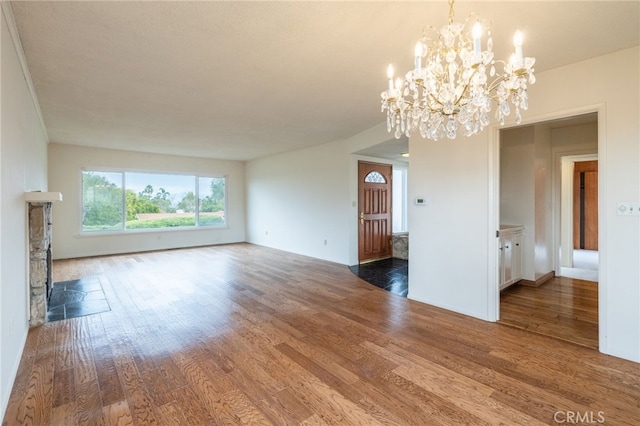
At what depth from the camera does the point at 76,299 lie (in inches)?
154

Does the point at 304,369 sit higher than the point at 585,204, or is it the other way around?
the point at 585,204

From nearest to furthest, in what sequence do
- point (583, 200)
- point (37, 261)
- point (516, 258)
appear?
point (37, 261)
point (516, 258)
point (583, 200)

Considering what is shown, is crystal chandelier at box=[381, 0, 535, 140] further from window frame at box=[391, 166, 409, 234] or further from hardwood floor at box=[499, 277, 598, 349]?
window frame at box=[391, 166, 409, 234]

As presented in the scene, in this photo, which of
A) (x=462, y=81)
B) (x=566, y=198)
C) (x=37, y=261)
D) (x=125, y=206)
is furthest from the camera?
(x=125, y=206)

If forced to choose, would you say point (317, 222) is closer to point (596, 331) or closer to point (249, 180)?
point (249, 180)

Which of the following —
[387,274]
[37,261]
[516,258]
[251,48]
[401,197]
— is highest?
[251,48]

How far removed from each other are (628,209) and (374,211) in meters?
4.25

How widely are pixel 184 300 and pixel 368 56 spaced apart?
3.55m

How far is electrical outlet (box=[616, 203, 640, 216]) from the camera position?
7.74ft

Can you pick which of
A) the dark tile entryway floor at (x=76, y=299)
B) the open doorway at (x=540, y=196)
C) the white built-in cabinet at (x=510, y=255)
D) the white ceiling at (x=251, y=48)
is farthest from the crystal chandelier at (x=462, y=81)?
the dark tile entryway floor at (x=76, y=299)

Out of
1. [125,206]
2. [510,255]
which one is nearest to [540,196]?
[510,255]

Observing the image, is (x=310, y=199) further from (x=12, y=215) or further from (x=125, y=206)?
(x=12, y=215)

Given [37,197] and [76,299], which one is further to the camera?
[76,299]

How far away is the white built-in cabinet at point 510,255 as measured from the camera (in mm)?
4086
